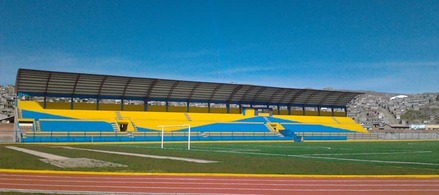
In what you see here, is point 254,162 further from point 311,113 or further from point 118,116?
point 311,113

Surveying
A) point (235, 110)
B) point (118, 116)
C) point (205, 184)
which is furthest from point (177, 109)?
point (205, 184)

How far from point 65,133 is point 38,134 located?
9.01 feet

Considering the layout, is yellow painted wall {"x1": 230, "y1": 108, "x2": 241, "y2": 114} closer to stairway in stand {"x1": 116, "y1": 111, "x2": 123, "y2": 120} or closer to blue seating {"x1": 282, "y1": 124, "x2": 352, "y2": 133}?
blue seating {"x1": 282, "y1": 124, "x2": 352, "y2": 133}

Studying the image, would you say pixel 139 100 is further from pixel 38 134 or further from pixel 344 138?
pixel 344 138

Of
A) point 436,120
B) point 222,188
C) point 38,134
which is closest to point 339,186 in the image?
point 222,188

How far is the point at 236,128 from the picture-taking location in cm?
6178

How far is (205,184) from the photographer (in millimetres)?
12094

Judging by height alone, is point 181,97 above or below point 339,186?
above

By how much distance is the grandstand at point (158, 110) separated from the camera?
52.2 m

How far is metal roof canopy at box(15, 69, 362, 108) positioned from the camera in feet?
178

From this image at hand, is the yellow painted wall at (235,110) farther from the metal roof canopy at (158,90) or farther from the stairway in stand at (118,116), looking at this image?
the stairway in stand at (118,116)

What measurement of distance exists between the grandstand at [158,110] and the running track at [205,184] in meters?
35.7

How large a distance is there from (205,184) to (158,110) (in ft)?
171

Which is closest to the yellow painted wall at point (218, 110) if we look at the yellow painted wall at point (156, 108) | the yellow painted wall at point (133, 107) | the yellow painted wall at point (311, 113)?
the yellow painted wall at point (156, 108)
